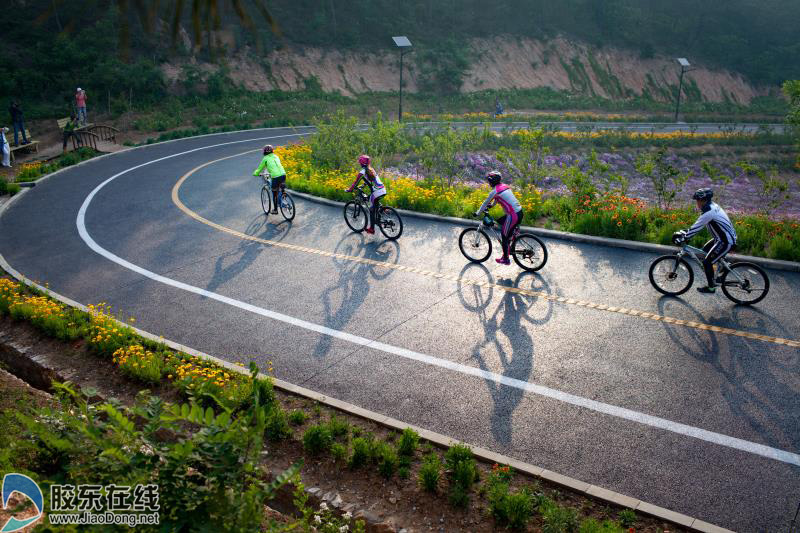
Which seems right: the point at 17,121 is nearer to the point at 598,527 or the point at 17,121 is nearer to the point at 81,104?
the point at 81,104

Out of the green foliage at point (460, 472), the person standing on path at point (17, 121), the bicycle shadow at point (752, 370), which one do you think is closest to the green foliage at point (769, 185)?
the bicycle shadow at point (752, 370)

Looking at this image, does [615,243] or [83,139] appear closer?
[615,243]

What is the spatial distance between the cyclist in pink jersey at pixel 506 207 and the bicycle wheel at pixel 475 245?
64 centimetres

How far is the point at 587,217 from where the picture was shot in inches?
516

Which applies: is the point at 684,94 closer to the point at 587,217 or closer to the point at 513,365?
the point at 587,217

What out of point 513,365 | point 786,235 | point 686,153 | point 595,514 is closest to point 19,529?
point 595,514

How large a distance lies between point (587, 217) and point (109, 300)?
9.98 m

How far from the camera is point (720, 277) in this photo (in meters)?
9.52

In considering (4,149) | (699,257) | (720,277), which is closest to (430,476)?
(720,277)

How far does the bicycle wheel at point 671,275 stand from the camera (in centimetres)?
995

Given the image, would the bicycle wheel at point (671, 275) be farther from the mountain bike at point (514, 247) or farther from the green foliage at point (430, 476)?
the green foliage at point (430, 476)

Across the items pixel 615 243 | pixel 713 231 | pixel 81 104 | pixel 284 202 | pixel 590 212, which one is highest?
pixel 81 104

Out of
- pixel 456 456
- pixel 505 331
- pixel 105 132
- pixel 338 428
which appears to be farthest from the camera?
pixel 105 132

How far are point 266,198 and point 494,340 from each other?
31.6 feet
